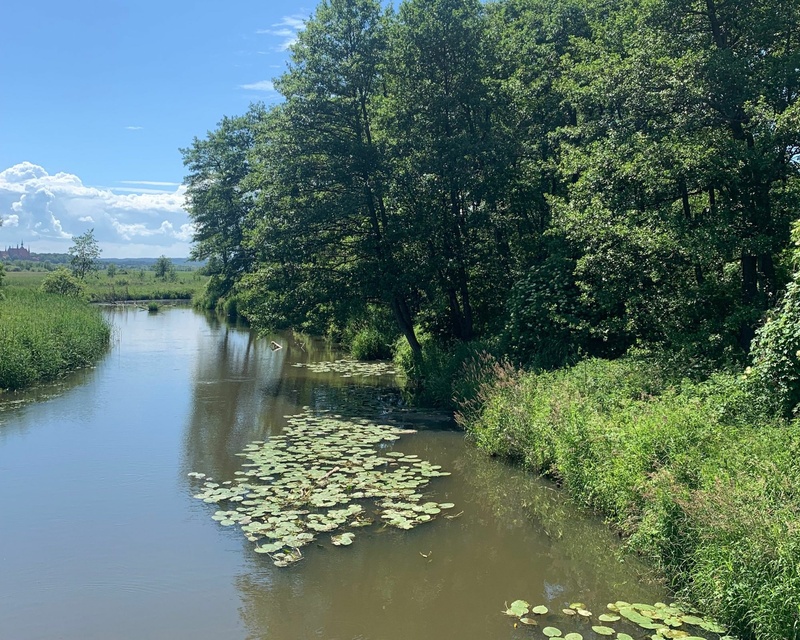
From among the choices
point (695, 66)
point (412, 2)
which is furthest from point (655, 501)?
point (412, 2)

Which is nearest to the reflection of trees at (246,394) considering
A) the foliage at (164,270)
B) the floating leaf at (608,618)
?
the floating leaf at (608,618)

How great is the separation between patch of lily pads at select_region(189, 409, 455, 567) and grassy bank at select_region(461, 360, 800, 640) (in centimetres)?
204

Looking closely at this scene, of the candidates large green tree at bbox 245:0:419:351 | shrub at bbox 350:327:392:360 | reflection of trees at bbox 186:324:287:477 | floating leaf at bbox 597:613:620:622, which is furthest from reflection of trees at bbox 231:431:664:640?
shrub at bbox 350:327:392:360

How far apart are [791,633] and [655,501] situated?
193 centimetres

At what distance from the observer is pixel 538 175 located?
17547 mm

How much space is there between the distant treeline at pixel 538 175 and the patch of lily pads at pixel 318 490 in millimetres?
4595

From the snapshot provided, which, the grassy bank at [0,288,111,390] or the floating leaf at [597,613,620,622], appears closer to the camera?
the floating leaf at [597,613,620,622]

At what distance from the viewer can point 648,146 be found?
11.9 m

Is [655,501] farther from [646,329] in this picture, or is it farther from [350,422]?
[350,422]

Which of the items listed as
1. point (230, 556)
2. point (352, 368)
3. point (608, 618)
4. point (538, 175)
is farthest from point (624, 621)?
point (352, 368)

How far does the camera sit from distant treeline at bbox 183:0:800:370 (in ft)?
36.9

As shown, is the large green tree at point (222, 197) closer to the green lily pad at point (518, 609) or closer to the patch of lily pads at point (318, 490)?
the patch of lily pads at point (318, 490)

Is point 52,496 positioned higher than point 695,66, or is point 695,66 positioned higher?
point 695,66

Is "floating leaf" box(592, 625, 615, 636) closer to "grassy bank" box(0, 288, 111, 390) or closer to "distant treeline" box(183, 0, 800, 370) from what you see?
"distant treeline" box(183, 0, 800, 370)
